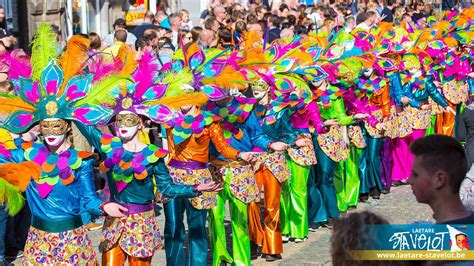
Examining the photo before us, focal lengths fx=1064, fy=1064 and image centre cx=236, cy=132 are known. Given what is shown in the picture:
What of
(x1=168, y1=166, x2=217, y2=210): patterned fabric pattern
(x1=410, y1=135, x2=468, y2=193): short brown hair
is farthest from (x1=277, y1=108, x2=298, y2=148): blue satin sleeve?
(x1=410, y1=135, x2=468, y2=193): short brown hair

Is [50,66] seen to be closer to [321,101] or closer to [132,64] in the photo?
[132,64]

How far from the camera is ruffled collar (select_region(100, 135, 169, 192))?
6.99m

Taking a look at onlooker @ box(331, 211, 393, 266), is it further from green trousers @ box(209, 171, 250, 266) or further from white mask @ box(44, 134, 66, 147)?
green trousers @ box(209, 171, 250, 266)

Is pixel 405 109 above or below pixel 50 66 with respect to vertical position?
below

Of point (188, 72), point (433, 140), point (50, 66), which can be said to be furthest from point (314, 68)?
point (433, 140)

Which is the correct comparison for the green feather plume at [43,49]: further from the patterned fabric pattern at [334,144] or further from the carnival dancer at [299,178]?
the patterned fabric pattern at [334,144]

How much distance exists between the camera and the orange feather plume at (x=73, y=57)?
675 centimetres

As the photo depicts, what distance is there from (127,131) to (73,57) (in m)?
0.60

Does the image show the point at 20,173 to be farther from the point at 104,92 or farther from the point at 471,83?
the point at 471,83

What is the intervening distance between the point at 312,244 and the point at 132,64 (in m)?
3.30

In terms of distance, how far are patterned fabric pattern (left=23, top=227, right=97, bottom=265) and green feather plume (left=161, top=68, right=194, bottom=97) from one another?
4.54ft

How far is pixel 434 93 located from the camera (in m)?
12.9

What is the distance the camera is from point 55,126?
6551 millimetres

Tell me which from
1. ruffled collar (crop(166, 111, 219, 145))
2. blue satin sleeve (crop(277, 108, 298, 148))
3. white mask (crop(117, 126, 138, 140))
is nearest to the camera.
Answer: white mask (crop(117, 126, 138, 140))
